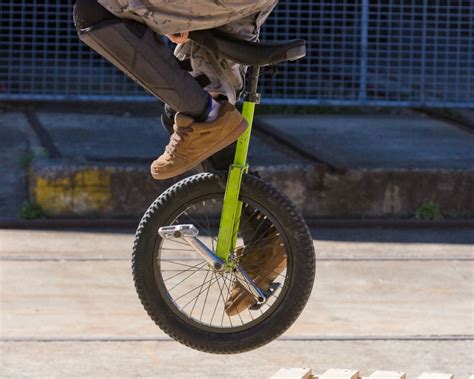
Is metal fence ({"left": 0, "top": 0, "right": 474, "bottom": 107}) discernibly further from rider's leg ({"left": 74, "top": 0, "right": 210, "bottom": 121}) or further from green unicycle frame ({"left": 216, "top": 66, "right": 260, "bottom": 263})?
rider's leg ({"left": 74, "top": 0, "right": 210, "bottom": 121})

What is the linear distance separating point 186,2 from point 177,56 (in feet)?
1.20

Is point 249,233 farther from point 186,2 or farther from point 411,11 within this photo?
point 411,11

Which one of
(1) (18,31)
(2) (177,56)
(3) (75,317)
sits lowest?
(3) (75,317)

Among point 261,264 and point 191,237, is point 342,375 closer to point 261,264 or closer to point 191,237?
point 261,264

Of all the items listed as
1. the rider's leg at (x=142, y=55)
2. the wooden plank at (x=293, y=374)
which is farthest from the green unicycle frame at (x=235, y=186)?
the wooden plank at (x=293, y=374)

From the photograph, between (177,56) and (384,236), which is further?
(384,236)

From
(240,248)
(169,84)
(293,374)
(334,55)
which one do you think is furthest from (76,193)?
(169,84)

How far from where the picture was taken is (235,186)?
4027 mm

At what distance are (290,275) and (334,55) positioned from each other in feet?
21.1

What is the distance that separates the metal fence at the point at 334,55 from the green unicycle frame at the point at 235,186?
5.76 m

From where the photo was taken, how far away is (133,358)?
592cm

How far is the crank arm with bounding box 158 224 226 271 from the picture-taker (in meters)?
4.01

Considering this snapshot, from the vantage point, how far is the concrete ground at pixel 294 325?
5.89 metres

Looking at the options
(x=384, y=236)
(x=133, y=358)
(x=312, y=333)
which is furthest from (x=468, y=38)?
(x=133, y=358)
